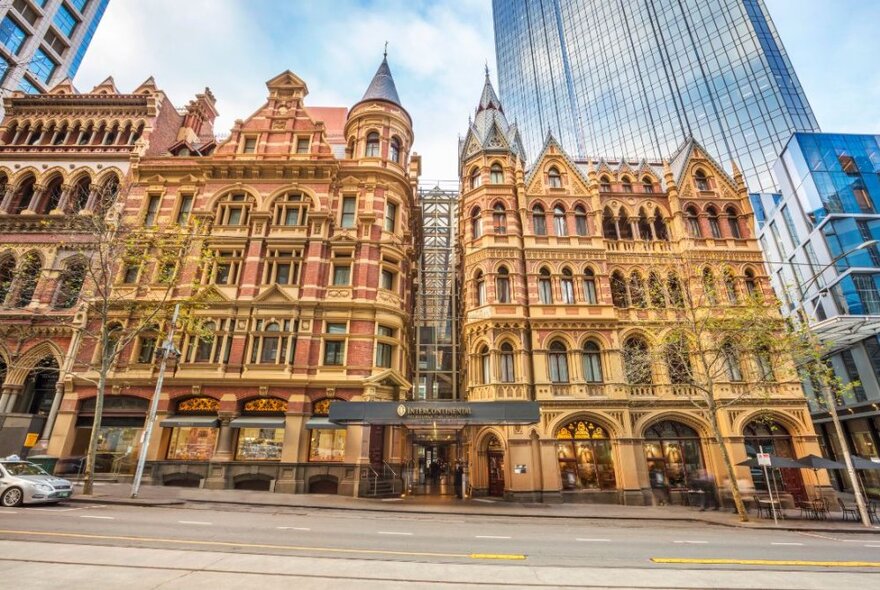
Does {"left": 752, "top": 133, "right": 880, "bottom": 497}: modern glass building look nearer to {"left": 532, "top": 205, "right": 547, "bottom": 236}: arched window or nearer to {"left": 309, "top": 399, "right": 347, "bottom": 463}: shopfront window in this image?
{"left": 532, "top": 205, "right": 547, "bottom": 236}: arched window

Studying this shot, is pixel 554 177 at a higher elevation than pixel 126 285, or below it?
higher

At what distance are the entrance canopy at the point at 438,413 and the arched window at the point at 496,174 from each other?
17.3 metres

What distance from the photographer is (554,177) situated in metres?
30.1

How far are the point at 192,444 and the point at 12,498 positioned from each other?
9.73 meters

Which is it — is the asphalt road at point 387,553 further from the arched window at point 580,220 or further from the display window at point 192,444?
the arched window at point 580,220

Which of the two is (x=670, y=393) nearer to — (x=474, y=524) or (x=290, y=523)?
(x=474, y=524)

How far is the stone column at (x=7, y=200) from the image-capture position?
28.4 meters

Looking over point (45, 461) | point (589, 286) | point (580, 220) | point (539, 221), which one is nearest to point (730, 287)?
point (589, 286)

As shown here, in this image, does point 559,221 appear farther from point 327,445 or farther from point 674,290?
point 327,445

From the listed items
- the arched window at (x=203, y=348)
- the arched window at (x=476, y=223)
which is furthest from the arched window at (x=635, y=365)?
the arched window at (x=203, y=348)

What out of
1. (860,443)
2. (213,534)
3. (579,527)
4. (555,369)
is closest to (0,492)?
(213,534)

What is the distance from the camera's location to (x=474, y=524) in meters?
14.5

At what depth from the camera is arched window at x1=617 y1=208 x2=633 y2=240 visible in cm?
2914

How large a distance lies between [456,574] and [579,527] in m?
9.34
